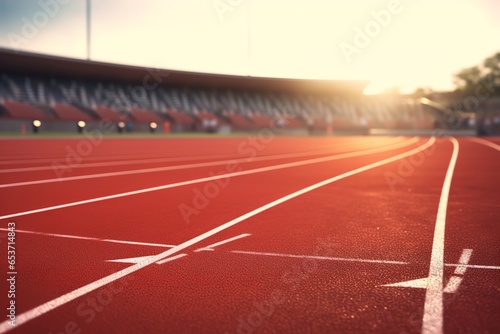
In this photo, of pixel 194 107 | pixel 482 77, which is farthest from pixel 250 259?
pixel 482 77

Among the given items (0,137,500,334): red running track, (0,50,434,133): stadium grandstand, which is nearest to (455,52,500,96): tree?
(0,50,434,133): stadium grandstand

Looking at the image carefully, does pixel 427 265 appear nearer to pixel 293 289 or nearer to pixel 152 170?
pixel 293 289

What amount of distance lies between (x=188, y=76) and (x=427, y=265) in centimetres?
4610

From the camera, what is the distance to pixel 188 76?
48.0 metres

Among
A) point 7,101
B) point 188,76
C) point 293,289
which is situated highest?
point 188,76

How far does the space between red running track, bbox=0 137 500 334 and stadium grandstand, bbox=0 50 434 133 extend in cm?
3143

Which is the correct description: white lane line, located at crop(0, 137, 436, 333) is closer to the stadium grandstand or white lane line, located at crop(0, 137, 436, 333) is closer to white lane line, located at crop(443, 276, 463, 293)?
white lane line, located at crop(443, 276, 463, 293)

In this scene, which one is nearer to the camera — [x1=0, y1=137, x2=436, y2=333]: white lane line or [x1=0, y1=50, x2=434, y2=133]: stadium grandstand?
[x1=0, y1=137, x2=436, y2=333]: white lane line

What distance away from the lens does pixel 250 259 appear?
3773 mm

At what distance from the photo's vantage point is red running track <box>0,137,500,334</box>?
2.62 m

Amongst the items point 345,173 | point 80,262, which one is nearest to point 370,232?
point 80,262

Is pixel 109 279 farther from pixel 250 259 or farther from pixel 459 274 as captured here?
pixel 459 274

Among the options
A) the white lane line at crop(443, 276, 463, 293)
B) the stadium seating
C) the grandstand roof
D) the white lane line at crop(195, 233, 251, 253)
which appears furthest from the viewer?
the stadium seating

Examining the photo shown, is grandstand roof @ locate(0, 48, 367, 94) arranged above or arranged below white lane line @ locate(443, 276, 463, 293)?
above
